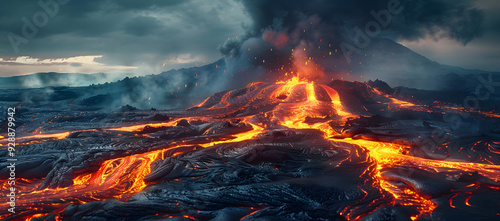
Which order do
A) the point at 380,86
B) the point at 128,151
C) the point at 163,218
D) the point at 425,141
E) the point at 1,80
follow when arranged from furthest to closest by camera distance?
the point at 1,80, the point at 380,86, the point at 425,141, the point at 128,151, the point at 163,218

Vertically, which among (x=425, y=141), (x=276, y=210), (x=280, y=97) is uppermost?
(x=280, y=97)

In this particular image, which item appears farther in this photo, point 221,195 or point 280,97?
point 280,97

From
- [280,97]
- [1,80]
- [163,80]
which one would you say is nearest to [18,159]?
[280,97]

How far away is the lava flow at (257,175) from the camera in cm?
733

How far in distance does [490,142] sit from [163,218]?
56.2 ft

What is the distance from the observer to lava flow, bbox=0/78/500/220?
289 inches

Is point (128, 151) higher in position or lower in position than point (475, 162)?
higher

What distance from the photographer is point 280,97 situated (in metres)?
32.9

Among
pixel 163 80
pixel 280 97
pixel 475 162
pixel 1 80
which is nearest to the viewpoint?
pixel 475 162

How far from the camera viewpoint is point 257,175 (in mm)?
10109

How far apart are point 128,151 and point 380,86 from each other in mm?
38334

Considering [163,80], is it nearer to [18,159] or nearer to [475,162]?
[18,159]

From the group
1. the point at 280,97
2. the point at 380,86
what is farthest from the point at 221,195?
A: the point at 380,86

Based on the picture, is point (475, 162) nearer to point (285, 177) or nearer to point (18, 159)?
point (285, 177)
